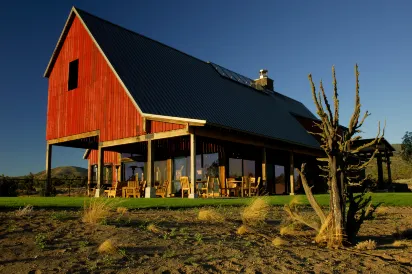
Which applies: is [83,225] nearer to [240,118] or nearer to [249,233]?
[249,233]

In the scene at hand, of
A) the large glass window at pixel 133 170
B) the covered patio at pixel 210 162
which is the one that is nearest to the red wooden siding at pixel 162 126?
the covered patio at pixel 210 162

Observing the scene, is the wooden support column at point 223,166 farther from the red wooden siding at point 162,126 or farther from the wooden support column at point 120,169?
the wooden support column at point 120,169

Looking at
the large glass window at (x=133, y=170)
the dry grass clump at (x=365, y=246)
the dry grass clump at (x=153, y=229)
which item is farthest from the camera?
the large glass window at (x=133, y=170)

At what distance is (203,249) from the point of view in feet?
18.1

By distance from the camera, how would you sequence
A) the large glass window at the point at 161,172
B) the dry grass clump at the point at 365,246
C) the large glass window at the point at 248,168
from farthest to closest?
the large glass window at the point at 161,172 → the large glass window at the point at 248,168 → the dry grass clump at the point at 365,246

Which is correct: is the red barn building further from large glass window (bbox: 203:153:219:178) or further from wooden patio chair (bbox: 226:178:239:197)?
wooden patio chair (bbox: 226:178:239:197)

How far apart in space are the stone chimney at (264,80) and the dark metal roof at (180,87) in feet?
17.3

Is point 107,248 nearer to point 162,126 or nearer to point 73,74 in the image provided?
point 162,126

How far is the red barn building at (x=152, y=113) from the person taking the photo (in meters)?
17.0

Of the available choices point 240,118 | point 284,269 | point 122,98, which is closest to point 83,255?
point 284,269

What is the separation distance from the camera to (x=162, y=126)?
15.9m

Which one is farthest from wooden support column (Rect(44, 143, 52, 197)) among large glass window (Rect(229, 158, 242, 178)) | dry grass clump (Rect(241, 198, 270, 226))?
dry grass clump (Rect(241, 198, 270, 226))

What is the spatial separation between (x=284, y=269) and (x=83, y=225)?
10.6 ft

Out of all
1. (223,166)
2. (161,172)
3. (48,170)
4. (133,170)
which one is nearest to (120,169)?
(133,170)
